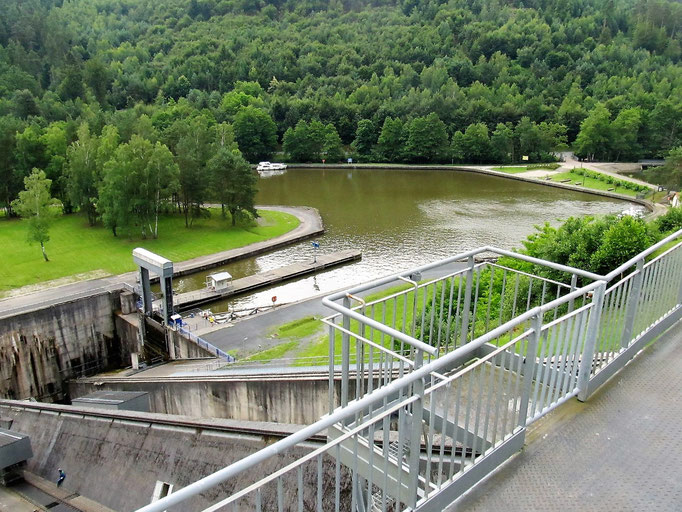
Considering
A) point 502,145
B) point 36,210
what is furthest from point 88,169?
point 502,145

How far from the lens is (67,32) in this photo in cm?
9194

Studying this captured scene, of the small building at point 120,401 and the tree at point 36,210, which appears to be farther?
the tree at point 36,210

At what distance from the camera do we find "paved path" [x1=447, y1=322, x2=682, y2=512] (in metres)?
3.87

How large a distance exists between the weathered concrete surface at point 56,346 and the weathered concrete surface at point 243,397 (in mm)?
4669

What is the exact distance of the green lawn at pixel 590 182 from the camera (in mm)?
47375

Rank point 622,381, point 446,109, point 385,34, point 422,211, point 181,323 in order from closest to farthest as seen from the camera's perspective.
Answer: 1. point 622,381
2. point 181,323
3. point 422,211
4. point 446,109
5. point 385,34

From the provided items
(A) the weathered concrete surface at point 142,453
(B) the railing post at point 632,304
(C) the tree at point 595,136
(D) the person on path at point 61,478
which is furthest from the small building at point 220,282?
(C) the tree at point 595,136

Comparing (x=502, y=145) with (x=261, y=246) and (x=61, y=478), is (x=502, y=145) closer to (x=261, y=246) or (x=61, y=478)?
(x=261, y=246)

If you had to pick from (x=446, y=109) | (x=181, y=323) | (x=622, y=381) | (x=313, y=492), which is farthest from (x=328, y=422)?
(x=446, y=109)

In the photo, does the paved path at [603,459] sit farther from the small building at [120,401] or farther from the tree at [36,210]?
the tree at [36,210]

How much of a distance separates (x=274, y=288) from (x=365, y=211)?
15.6m

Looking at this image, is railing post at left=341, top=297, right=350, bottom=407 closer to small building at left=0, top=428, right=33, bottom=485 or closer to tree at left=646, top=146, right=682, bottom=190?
small building at left=0, top=428, right=33, bottom=485

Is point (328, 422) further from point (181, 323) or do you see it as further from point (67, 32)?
point (67, 32)

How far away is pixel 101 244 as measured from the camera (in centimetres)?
3142
